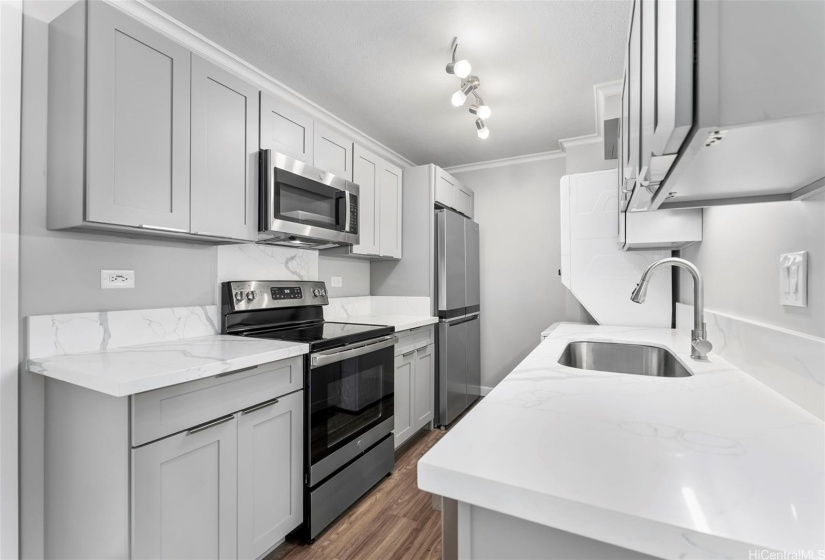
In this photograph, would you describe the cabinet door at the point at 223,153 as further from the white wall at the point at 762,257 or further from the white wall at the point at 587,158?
the white wall at the point at 587,158

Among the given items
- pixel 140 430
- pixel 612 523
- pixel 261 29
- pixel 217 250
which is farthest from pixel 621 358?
pixel 261 29

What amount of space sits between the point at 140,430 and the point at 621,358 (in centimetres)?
196

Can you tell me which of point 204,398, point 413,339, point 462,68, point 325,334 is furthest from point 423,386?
point 462,68

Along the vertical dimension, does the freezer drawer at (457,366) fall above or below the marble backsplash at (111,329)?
below

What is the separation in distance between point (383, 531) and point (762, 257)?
6.22 ft

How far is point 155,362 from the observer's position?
1378mm

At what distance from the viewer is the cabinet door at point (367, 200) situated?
2.77 m

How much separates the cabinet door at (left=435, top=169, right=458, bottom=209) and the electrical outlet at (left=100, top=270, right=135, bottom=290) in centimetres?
227

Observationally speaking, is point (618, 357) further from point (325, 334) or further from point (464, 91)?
point (464, 91)

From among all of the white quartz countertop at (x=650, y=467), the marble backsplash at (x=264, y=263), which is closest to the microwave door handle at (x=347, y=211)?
the marble backsplash at (x=264, y=263)

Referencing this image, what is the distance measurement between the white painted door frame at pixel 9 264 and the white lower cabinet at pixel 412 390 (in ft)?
5.79

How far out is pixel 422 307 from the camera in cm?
327

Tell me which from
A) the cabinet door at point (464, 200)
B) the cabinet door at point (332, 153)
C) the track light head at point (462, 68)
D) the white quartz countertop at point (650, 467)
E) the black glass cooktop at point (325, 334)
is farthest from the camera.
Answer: the cabinet door at point (464, 200)

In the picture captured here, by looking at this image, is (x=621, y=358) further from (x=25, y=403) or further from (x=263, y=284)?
(x=25, y=403)
